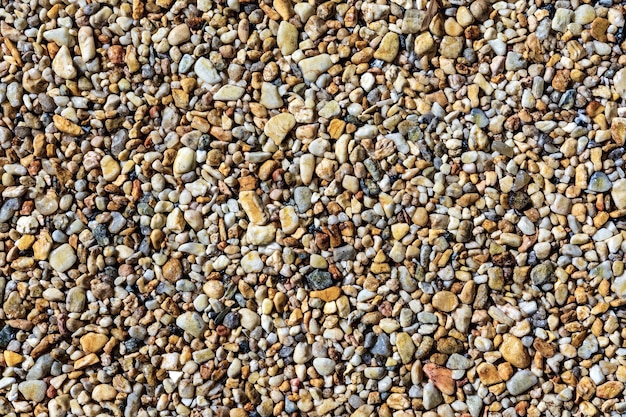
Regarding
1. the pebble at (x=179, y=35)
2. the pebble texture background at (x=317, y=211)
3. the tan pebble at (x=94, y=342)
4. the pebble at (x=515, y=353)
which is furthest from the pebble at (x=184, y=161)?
the pebble at (x=515, y=353)

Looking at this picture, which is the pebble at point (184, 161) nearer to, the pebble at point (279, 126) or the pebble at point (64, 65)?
the pebble at point (279, 126)

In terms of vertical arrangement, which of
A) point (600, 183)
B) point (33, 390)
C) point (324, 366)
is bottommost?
point (33, 390)

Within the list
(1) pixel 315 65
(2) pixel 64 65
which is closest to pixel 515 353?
(1) pixel 315 65

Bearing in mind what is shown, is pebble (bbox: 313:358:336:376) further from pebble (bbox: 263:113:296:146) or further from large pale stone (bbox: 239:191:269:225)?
pebble (bbox: 263:113:296:146)

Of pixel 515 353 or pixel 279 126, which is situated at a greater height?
pixel 279 126

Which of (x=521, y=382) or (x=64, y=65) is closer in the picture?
(x=521, y=382)

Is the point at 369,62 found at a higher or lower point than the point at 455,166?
higher

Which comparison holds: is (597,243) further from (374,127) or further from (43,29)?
(43,29)

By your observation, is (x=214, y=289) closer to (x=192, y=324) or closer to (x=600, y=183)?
(x=192, y=324)

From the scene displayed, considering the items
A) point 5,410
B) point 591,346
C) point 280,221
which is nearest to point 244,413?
point 280,221
